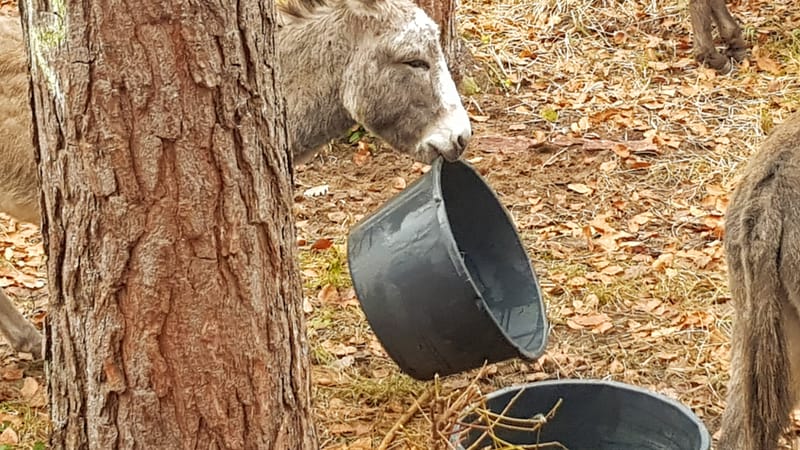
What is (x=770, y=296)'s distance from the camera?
3.67 m

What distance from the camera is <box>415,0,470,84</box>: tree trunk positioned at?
795 centimetres

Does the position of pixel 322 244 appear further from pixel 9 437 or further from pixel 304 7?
pixel 9 437

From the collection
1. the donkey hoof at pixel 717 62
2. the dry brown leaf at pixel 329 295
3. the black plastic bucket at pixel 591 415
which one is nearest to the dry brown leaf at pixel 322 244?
the dry brown leaf at pixel 329 295

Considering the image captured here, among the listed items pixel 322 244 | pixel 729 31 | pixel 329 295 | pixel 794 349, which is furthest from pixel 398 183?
pixel 794 349

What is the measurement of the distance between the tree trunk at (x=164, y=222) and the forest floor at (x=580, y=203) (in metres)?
0.87

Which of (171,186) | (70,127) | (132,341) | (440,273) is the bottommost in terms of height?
(440,273)

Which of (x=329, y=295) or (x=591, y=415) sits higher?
(x=591, y=415)

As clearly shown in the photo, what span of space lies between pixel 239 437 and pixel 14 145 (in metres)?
2.73

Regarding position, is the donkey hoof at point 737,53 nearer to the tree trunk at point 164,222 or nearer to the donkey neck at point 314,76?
the donkey neck at point 314,76

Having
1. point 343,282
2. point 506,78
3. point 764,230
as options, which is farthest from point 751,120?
point 764,230

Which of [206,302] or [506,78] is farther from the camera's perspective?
[506,78]

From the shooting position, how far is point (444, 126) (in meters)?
5.29

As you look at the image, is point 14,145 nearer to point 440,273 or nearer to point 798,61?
point 440,273

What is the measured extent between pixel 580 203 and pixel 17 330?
141 inches
